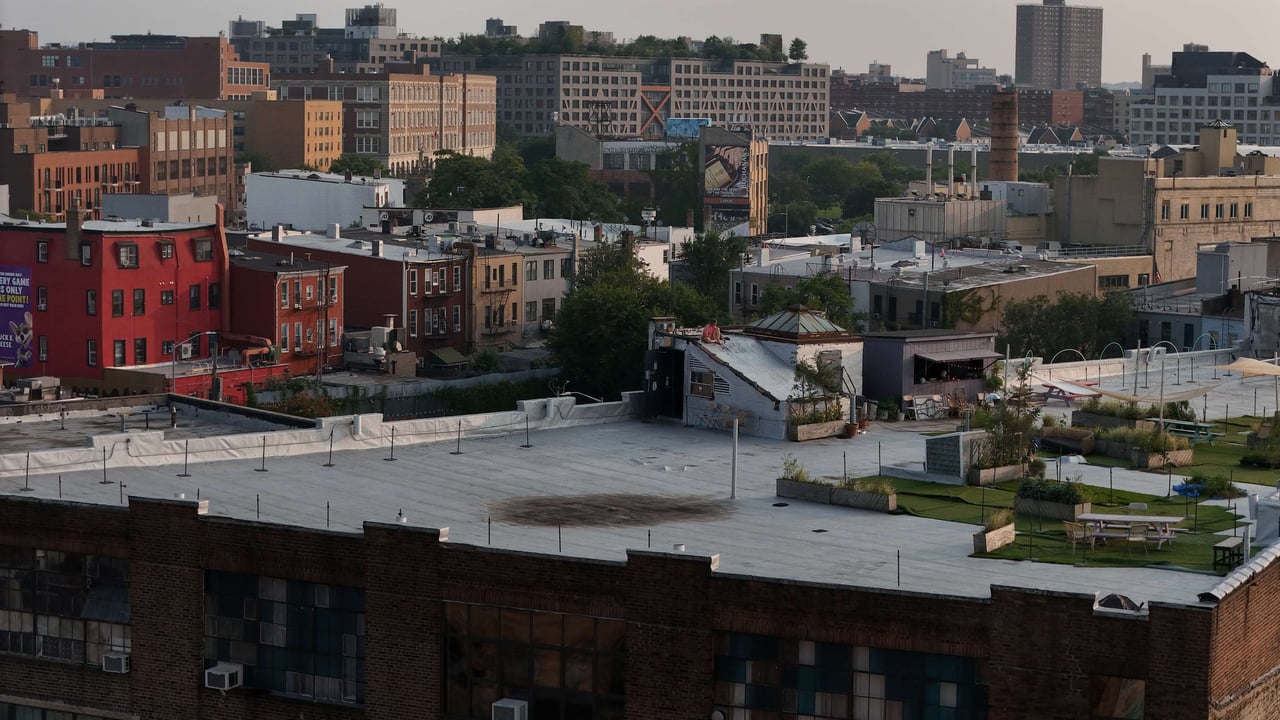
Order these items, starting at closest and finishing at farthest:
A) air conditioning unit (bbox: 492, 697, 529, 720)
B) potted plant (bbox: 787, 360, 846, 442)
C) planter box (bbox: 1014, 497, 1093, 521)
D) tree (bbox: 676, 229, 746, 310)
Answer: air conditioning unit (bbox: 492, 697, 529, 720)
planter box (bbox: 1014, 497, 1093, 521)
potted plant (bbox: 787, 360, 846, 442)
tree (bbox: 676, 229, 746, 310)

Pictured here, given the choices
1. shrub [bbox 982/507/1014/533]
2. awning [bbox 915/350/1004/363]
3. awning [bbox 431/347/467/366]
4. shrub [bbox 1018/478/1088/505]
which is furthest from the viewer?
awning [bbox 431/347/467/366]

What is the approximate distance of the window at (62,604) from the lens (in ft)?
127

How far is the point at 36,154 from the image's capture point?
179000mm

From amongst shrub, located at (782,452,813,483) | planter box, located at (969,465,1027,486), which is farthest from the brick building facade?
planter box, located at (969,465,1027,486)

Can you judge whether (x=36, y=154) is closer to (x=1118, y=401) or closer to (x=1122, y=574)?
(x=1118, y=401)

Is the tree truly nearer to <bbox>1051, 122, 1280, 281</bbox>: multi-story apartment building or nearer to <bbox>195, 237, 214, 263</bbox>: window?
<bbox>1051, 122, 1280, 281</bbox>: multi-story apartment building

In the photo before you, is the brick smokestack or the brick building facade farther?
the brick smokestack

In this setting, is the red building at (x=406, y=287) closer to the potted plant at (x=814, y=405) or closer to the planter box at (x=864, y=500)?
the potted plant at (x=814, y=405)

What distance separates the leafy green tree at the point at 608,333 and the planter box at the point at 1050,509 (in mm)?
57249

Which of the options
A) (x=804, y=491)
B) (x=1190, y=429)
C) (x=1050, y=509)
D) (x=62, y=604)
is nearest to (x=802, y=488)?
(x=804, y=491)

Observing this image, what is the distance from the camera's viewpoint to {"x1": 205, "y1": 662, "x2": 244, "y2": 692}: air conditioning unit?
3769 centimetres

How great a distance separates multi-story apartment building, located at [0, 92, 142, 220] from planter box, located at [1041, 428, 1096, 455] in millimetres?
132812

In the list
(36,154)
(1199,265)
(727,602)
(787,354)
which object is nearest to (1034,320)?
(1199,265)

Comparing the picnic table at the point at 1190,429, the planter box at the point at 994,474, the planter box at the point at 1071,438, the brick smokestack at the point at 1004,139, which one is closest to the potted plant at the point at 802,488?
the planter box at the point at 994,474
